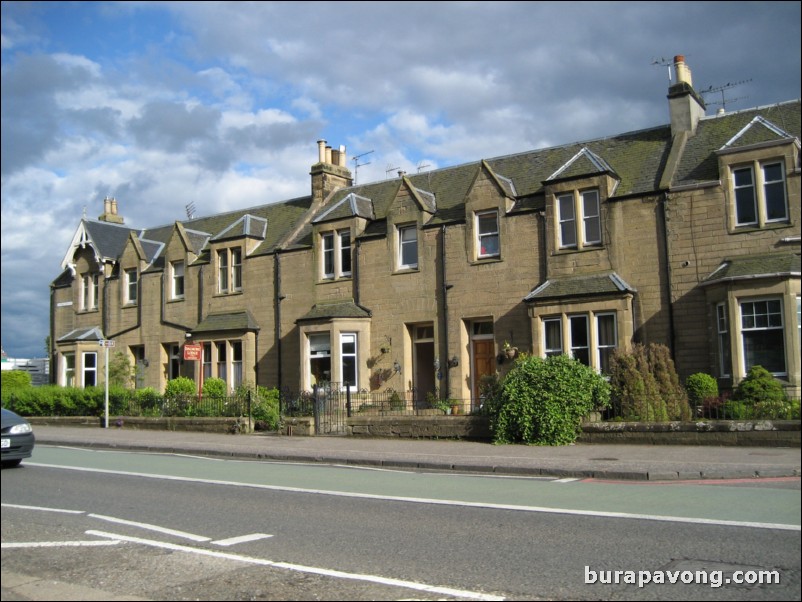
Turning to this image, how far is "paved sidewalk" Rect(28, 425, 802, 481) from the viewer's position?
1250 cm

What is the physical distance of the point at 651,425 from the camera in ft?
54.5

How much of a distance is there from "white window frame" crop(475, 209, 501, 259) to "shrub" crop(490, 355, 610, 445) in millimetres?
7325

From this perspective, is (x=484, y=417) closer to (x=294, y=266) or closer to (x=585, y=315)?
(x=585, y=315)

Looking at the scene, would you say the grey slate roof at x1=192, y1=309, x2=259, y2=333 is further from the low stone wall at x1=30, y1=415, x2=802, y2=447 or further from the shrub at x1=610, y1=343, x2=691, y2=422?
the shrub at x1=610, y1=343, x2=691, y2=422

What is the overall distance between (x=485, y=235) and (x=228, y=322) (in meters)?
11.9

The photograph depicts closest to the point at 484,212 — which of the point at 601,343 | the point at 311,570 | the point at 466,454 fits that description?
the point at 601,343

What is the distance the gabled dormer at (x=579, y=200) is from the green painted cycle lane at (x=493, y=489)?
1142 cm

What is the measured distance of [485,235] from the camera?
25.8m

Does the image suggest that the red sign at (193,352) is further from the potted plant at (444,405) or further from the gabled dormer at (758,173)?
the gabled dormer at (758,173)

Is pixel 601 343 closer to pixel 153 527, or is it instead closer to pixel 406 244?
pixel 406 244

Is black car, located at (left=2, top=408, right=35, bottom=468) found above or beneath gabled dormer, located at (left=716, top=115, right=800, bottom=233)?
beneath

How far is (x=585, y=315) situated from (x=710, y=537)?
1519 centimetres

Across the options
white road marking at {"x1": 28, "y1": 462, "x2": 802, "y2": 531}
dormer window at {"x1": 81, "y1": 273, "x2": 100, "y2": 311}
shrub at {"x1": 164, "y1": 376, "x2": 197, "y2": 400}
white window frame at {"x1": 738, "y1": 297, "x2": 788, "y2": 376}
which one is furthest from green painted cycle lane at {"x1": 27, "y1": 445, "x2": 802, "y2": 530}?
dormer window at {"x1": 81, "y1": 273, "x2": 100, "y2": 311}

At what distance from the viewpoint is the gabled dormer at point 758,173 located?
2031 cm
